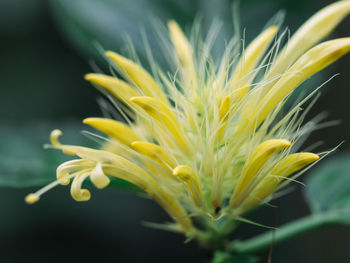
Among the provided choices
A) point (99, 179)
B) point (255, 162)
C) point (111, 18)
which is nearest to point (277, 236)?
point (255, 162)

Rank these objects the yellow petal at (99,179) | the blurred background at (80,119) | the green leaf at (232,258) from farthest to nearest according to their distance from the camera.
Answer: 1. the blurred background at (80,119)
2. the green leaf at (232,258)
3. the yellow petal at (99,179)

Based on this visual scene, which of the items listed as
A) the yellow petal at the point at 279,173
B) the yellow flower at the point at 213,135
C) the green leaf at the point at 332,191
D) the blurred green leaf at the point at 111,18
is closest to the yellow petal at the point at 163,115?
the yellow flower at the point at 213,135

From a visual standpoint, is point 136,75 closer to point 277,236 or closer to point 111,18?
point 277,236

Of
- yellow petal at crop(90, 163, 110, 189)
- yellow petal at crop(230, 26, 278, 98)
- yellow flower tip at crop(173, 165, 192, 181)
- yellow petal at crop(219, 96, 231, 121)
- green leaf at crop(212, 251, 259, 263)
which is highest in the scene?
yellow petal at crop(230, 26, 278, 98)

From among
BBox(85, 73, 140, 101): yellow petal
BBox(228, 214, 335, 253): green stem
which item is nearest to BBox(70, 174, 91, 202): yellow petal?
BBox(85, 73, 140, 101): yellow petal

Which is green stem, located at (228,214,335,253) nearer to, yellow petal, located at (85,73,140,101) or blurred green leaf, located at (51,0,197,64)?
yellow petal, located at (85,73,140,101)

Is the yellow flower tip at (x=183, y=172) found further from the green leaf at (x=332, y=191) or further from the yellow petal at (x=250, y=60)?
the green leaf at (x=332, y=191)

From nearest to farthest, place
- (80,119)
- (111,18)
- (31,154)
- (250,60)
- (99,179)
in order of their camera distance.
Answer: (99,179), (250,60), (31,154), (111,18), (80,119)

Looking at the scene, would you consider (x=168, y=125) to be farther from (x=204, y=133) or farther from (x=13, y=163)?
(x=13, y=163)
